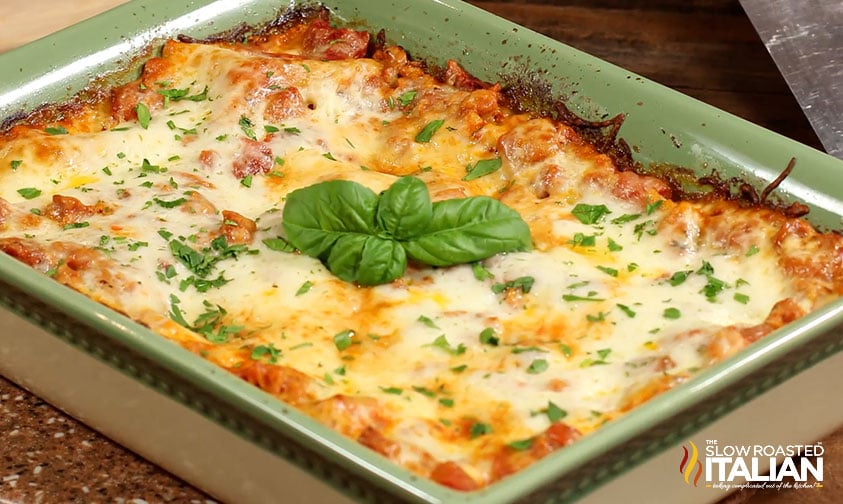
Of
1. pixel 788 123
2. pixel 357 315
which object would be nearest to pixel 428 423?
pixel 357 315

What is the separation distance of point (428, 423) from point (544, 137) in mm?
1202

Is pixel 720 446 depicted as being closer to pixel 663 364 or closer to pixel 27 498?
pixel 663 364

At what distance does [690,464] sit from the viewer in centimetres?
274

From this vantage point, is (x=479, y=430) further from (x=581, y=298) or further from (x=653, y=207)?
(x=653, y=207)

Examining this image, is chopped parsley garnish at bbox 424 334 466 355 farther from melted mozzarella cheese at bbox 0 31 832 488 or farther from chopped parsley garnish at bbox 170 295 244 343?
chopped parsley garnish at bbox 170 295 244 343

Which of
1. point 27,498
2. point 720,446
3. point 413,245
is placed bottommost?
point 27,498

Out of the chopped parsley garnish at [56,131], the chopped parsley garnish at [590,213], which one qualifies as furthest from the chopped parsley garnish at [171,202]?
the chopped parsley garnish at [590,213]

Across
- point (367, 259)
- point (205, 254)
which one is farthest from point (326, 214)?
point (205, 254)

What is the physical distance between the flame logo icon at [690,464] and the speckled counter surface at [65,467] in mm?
1079

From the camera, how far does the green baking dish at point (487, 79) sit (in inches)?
96.6

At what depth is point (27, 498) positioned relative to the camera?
3033mm

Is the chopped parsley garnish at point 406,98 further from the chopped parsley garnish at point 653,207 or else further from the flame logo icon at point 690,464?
the flame logo icon at point 690,464

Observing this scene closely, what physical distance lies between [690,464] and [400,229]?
92cm

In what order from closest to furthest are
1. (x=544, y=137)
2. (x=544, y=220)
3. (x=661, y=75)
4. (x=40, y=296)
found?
(x=40, y=296), (x=544, y=220), (x=544, y=137), (x=661, y=75)
